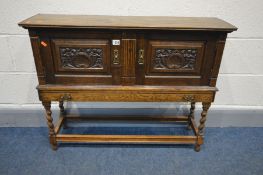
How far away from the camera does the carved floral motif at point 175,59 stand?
1.51m

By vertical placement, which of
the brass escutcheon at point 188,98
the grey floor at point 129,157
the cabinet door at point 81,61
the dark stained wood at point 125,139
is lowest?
the grey floor at point 129,157

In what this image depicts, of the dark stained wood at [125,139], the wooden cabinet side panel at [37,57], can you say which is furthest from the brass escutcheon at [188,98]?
the wooden cabinet side panel at [37,57]

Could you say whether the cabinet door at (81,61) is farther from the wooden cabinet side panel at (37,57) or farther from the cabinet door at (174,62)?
the cabinet door at (174,62)

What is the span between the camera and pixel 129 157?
1.88 m

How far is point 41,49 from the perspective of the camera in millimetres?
1474

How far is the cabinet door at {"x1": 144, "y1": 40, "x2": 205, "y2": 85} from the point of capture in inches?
58.6

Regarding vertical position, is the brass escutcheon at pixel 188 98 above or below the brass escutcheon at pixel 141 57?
below

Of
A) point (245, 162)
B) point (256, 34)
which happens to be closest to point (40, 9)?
point (256, 34)

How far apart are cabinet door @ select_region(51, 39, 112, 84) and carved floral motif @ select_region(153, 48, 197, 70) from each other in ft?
1.04

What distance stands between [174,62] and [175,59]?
22 mm

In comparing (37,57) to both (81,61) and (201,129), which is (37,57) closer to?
(81,61)

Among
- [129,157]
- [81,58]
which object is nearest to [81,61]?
[81,58]

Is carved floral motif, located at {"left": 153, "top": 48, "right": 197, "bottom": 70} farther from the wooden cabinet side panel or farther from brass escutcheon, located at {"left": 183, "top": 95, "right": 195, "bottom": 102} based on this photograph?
the wooden cabinet side panel

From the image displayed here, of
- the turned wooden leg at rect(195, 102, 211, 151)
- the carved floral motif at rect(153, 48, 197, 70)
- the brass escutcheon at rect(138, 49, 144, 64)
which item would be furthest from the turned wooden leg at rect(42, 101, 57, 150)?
the turned wooden leg at rect(195, 102, 211, 151)
